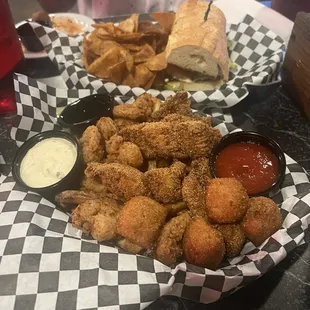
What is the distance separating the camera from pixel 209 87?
291cm

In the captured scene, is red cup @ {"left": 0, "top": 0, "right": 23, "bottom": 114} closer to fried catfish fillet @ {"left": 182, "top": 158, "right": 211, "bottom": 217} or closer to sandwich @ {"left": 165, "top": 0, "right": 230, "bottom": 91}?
sandwich @ {"left": 165, "top": 0, "right": 230, "bottom": 91}

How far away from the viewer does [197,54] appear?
2.84 m

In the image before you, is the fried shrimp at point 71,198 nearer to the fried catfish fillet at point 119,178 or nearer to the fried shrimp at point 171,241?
the fried catfish fillet at point 119,178

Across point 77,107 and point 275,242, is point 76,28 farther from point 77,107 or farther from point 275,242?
point 275,242

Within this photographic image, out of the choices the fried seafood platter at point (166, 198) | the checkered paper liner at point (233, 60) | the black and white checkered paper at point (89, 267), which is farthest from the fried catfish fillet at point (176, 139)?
the checkered paper liner at point (233, 60)

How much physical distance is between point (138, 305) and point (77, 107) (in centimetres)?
138

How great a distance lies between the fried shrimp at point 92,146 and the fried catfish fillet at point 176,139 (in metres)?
0.21

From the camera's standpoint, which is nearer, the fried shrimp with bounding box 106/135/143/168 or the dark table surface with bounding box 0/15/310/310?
the dark table surface with bounding box 0/15/310/310

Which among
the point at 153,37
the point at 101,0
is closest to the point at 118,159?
the point at 153,37

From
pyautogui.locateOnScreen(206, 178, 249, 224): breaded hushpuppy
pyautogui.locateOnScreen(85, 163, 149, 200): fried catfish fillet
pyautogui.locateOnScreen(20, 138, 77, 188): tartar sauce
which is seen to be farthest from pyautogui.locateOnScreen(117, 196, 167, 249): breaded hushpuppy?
pyautogui.locateOnScreen(20, 138, 77, 188): tartar sauce

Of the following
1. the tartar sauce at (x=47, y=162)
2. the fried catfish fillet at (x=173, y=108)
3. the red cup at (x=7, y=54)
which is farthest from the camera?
the red cup at (x=7, y=54)

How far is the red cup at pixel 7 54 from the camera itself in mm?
2502

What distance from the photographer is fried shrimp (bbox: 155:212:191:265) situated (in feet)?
5.41

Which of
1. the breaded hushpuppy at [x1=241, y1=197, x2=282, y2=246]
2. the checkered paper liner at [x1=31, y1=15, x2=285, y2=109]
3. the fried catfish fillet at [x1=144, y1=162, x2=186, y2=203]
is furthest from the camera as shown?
the checkered paper liner at [x1=31, y1=15, x2=285, y2=109]
